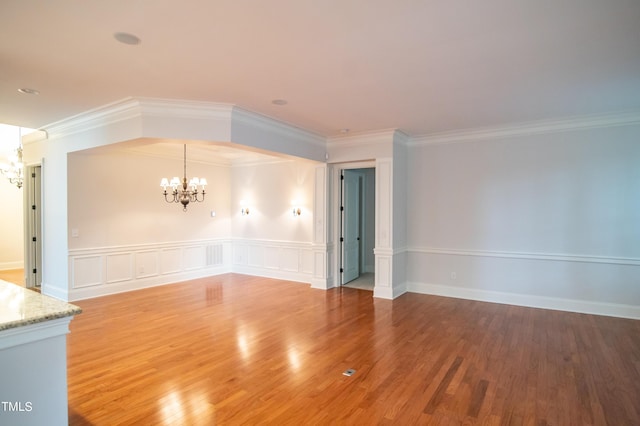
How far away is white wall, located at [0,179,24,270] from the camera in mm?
8516

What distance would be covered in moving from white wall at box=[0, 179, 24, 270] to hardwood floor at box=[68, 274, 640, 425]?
4767mm

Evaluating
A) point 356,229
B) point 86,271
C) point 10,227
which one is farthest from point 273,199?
point 10,227

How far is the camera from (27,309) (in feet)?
6.48

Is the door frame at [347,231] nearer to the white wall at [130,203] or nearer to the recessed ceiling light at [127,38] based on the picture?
the white wall at [130,203]

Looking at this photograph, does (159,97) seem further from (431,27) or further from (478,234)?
(478,234)

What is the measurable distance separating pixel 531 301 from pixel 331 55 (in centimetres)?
503

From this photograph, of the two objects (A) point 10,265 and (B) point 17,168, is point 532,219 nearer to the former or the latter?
(B) point 17,168

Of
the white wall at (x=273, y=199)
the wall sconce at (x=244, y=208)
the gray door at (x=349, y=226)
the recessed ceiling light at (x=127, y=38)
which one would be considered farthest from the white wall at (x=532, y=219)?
the recessed ceiling light at (x=127, y=38)

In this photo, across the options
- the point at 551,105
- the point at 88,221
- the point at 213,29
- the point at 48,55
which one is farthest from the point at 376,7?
the point at 88,221

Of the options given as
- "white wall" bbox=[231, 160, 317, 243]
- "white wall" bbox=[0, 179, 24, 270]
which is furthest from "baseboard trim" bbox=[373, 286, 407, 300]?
"white wall" bbox=[0, 179, 24, 270]

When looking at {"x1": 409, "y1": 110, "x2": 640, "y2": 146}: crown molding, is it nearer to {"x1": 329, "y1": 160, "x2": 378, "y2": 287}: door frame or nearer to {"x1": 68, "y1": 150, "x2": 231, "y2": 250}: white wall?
{"x1": 329, "y1": 160, "x2": 378, "y2": 287}: door frame

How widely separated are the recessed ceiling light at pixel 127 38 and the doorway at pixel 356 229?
4.66m

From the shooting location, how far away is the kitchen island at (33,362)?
1.82 m

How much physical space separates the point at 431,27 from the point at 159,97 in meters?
3.23
